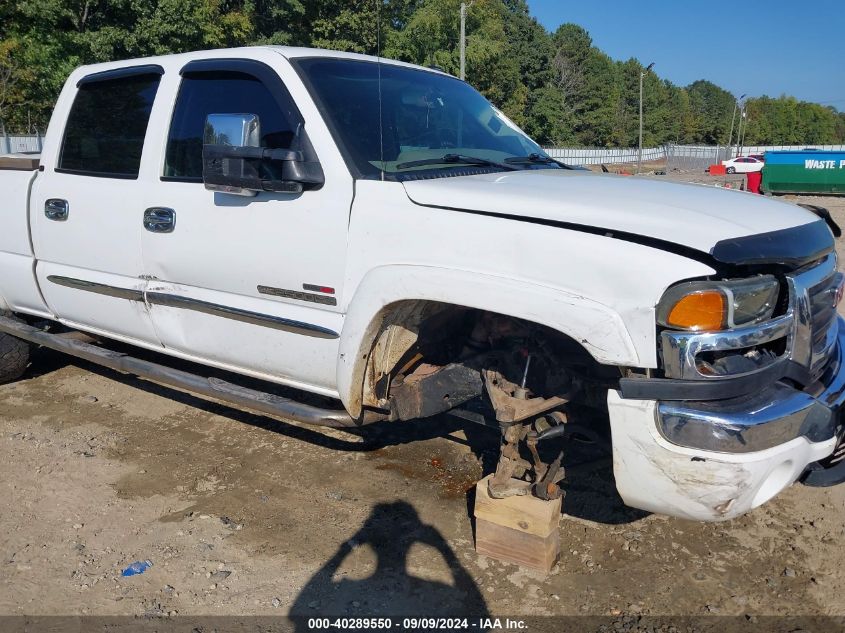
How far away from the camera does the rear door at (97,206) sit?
13.0 ft

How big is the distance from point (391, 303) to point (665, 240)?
3.52 feet

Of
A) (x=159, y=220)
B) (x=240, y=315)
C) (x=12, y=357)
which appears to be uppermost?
(x=159, y=220)

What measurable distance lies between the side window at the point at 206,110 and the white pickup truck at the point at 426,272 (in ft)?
0.04

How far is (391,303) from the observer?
2920mm

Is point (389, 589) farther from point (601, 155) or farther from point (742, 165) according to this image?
point (601, 155)

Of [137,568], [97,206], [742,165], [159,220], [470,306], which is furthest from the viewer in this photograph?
[742,165]

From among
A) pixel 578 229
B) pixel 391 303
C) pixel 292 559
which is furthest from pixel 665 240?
pixel 292 559

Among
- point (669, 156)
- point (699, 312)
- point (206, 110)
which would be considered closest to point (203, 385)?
point (206, 110)

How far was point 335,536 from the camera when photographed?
3.41m

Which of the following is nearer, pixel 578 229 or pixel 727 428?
pixel 727 428

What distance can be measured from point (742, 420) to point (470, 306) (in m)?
0.98

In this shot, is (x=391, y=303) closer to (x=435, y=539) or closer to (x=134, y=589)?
(x=435, y=539)

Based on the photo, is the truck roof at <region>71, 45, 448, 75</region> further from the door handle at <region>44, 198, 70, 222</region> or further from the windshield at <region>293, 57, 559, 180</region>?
the door handle at <region>44, 198, 70, 222</region>

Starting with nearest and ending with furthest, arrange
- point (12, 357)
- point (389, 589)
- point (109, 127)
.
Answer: point (389, 589) → point (109, 127) → point (12, 357)
